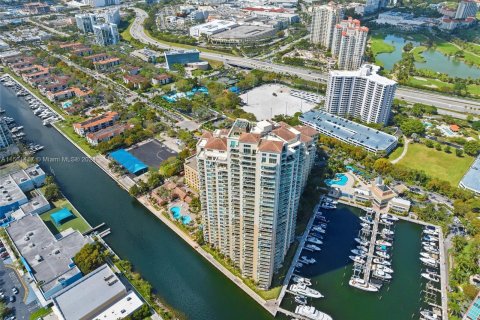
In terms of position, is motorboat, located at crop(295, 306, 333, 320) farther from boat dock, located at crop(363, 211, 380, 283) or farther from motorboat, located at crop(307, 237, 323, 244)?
motorboat, located at crop(307, 237, 323, 244)

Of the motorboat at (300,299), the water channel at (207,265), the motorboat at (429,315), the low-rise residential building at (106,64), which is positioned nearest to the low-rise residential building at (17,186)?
the water channel at (207,265)

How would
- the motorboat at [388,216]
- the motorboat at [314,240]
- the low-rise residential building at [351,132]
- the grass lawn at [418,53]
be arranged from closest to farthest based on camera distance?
the motorboat at [314,240] < the motorboat at [388,216] < the low-rise residential building at [351,132] < the grass lawn at [418,53]

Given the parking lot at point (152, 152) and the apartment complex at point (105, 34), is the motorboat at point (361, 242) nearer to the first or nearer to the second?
the parking lot at point (152, 152)

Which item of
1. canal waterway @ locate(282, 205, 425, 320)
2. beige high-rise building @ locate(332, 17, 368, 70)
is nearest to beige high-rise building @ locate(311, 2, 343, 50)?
beige high-rise building @ locate(332, 17, 368, 70)

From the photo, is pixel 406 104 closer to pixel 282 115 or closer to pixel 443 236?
pixel 282 115

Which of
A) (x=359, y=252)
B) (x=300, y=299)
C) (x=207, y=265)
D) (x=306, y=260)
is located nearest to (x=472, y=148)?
(x=359, y=252)

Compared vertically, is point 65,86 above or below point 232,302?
above

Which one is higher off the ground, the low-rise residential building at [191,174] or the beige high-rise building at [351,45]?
the beige high-rise building at [351,45]

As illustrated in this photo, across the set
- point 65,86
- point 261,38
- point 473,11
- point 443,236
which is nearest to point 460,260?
point 443,236
